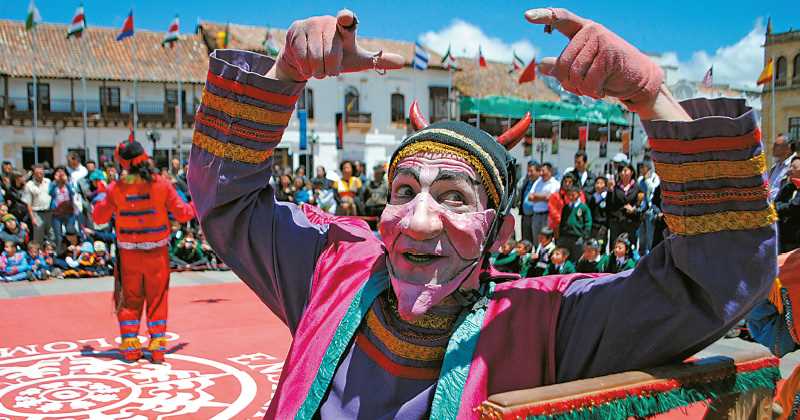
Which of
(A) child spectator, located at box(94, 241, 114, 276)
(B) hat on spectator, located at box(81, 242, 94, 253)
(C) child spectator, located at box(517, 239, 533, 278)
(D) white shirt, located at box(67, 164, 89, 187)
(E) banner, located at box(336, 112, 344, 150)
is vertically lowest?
(A) child spectator, located at box(94, 241, 114, 276)

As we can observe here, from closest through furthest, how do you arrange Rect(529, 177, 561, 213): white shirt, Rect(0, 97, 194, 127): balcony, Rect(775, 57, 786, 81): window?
Rect(529, 177, 561, 213): white shirt < Rect(0, 97, 194, 127): balcony < Rect(775, 57, 786, 81): window

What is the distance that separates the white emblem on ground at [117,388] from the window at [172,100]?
29232 millimetres

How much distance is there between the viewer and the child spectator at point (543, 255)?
7981 millimetres

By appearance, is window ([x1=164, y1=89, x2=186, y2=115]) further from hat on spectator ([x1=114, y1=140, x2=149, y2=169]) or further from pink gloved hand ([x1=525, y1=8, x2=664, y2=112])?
pink gloved hand ([x1=525, y1=8, x2=664, y2=112])

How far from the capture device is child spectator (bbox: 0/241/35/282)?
9.86m

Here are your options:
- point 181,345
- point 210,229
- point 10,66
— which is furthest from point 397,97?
point 210,229

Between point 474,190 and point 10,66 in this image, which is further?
point 10,66

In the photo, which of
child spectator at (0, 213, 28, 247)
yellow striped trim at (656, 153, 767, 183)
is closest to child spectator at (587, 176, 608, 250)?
yellow striped trim at (656, 153, 767, 183)

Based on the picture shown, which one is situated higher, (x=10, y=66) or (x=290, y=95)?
(x=10, y=66)

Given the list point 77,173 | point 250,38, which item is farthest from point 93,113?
point 77,173

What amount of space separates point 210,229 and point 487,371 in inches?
33.5

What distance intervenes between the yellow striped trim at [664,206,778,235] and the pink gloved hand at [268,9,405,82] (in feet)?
2.63

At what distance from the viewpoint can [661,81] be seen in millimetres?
1465

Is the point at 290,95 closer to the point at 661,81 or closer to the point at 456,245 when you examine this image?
the point at 456,245
